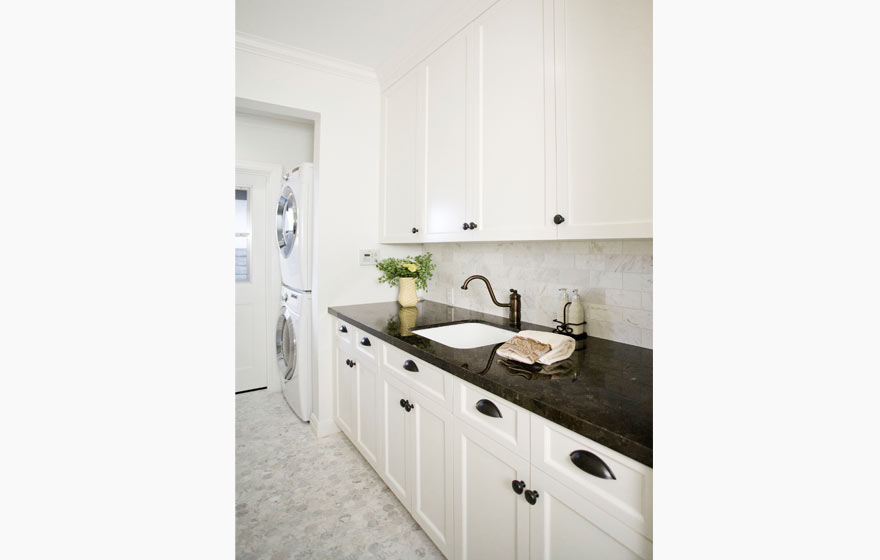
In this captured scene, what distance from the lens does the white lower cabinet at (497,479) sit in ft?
2.90

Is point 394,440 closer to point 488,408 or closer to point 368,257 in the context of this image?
point 488,408

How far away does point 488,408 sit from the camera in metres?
1.21

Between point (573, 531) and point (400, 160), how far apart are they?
2152mm

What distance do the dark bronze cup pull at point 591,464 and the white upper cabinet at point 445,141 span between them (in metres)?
1.23

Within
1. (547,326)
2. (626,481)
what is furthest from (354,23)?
(626,481)

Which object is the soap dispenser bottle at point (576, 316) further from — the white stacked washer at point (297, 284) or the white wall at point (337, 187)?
the white stacked washer at point (297, 284)

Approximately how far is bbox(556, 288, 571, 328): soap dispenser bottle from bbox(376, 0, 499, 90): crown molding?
1288 millimetres

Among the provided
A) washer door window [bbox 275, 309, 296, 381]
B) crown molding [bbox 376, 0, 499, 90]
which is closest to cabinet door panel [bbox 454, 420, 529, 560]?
crown molding [bbox 376, 0, 499, 90]

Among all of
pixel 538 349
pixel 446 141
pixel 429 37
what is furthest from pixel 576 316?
pixel 429 37

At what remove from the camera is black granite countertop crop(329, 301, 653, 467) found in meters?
0.87
